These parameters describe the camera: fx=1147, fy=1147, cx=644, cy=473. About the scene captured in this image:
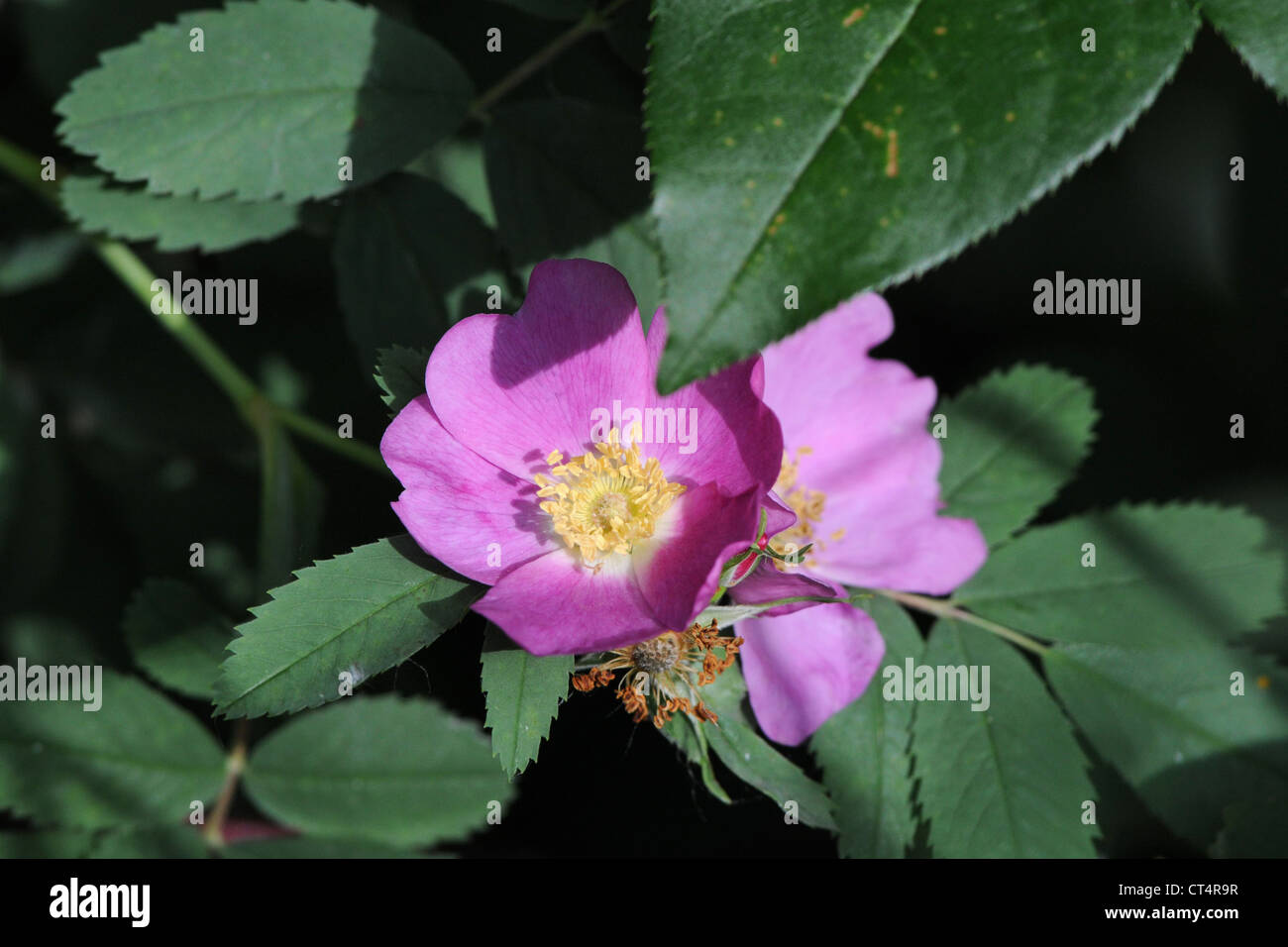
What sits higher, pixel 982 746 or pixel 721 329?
pixel 721 329

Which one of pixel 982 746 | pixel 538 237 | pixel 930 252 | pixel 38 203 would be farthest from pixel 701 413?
pixel 38 203

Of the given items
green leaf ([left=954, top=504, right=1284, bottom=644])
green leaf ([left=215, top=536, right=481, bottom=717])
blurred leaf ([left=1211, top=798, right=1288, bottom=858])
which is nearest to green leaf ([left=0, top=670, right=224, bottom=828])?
green leaf ([left=215, top=536, right=481, bottom=717])

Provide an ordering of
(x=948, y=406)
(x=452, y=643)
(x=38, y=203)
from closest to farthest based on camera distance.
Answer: (x=452, y=643)
(x=948, y=406)
(x=38, y=203)

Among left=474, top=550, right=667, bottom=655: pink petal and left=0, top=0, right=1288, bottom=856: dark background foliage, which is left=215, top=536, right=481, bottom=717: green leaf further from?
left=0, top=0, right=1288, bottom=856: dark background foliage

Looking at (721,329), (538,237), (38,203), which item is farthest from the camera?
(38,203)

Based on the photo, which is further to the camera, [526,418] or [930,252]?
[526,418]

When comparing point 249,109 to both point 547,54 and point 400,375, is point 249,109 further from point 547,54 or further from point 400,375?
point 400,375
